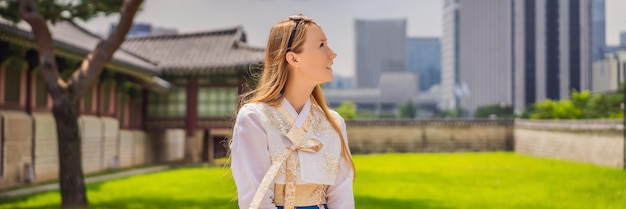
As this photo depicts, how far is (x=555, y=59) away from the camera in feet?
293

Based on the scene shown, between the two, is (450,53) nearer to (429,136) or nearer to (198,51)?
(429,136)

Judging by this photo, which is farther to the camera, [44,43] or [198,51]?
[198,51]

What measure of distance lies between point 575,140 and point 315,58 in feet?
82.0

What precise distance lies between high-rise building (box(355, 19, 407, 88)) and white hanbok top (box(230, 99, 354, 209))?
538ft

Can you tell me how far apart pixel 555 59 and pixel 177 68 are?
7463 centimetres

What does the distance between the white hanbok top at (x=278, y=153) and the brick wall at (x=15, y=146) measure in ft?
43.1

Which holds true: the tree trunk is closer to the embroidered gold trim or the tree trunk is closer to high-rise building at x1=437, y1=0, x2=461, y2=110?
the embroidered gold trim

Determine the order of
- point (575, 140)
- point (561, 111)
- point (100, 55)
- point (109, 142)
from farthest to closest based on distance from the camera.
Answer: point (561, 111), point (575, 140), point (109, 142), point (100, 55)

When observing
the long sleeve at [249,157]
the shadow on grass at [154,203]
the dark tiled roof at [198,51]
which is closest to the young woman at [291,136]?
the long sleeve at [249,157]

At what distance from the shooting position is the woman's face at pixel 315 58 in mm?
2549

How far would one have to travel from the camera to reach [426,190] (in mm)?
14539

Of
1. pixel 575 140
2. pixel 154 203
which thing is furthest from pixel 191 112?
pixel 575 140

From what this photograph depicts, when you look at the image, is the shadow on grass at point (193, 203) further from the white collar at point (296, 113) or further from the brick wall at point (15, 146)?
the white collar at point (296, 113)

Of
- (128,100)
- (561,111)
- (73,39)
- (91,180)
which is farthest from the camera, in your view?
(561,111)
